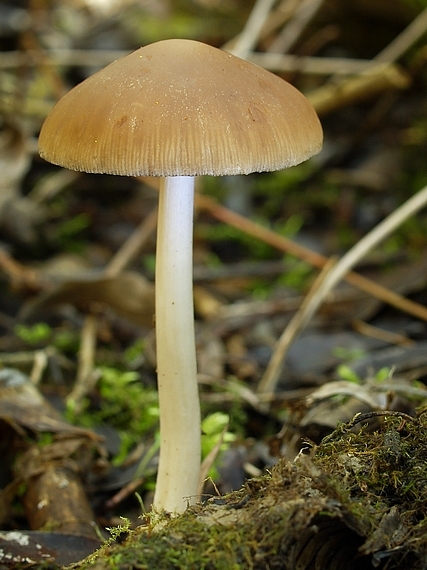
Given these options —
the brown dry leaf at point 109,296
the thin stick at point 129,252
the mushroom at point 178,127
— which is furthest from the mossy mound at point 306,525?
the thin stick at point 129,252

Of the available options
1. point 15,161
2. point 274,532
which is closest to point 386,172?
point 15,161

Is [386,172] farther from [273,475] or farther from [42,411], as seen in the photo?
[273,475]

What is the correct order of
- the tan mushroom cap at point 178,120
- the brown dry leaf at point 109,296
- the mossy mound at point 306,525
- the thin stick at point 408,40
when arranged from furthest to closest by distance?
the thin stick at point 408,40, the brown dry leaf at point 109,296, the tan mushroom cap at point 178,120, the mossy mound at point 306,525

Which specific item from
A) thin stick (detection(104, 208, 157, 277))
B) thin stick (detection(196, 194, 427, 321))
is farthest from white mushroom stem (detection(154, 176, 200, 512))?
thin stick (detection(104, 208, 157, 277))

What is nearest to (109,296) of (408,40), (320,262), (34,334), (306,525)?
(34,334)

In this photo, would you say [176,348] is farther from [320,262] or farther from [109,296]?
[320,262]

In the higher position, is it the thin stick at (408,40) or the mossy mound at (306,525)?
the thin stick at (408,40)

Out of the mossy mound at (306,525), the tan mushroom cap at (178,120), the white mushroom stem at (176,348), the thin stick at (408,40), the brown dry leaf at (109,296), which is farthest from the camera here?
the thin stick at (408,40)

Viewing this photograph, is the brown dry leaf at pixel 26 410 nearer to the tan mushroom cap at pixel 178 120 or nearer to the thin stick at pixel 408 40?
the tan mushroom cap at pixel 178 120
